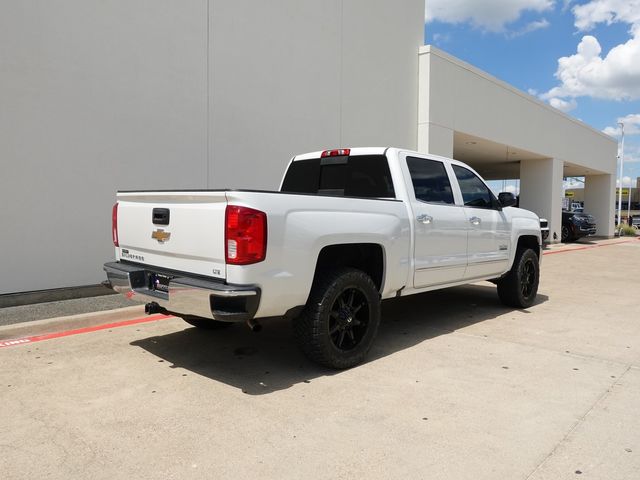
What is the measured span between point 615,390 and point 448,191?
8.68 feet

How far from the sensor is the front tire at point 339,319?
13.4 ft

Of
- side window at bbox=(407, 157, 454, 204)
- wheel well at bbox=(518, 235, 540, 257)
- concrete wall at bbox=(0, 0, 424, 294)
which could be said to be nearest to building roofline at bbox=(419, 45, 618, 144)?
concrete wall at bbox=(0, 0, 424, 294)

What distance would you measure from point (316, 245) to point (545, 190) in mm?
19692

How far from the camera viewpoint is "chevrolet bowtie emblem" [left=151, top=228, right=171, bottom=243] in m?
4.16

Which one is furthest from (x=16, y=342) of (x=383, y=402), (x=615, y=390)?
(x=615, y=390)

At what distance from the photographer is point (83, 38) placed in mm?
6988

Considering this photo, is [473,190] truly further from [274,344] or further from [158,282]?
[158,282]

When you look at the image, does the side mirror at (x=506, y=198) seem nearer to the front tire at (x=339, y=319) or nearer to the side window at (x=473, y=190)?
the side window at (x=473, y=190)

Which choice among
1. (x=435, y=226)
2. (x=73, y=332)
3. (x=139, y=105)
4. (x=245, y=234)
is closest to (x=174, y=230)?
(x=245, y=234)

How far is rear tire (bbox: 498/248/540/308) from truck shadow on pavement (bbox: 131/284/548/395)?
0.66 ft

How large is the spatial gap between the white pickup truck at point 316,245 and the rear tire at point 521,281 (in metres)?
0.90

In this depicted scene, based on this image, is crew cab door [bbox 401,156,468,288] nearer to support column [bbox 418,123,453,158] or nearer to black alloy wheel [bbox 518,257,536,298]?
black alloy wheel [bbox 518,257,536,298]

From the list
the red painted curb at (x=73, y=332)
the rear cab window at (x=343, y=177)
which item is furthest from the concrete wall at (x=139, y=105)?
the rear cab window at (x=343, y=177)

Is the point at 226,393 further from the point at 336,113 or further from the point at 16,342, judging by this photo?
the point at 336,113
